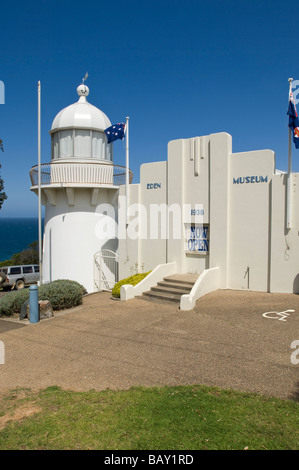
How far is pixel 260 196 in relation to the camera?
43.0 feet

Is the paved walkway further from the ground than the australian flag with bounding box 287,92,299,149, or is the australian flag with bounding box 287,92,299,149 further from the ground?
the australian flag with bounding box 287,92,299,149

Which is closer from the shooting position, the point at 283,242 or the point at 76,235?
the point at 283,242

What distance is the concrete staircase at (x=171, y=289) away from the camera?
42.2ft

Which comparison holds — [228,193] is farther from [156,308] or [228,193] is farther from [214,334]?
[214,334]

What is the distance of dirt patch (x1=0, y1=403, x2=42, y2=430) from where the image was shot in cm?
504

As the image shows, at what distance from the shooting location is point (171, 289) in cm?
1344

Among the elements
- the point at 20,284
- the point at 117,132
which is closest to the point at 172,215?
the point at 117,132

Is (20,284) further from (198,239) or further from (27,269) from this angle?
(198,239)

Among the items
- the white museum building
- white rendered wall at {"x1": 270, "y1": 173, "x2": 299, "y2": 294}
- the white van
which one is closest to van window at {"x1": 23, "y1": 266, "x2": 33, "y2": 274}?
the white van

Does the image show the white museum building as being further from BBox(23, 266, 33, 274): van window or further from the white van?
BBox(23, 266, 33, 274): van window

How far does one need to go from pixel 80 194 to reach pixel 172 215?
19.1ft

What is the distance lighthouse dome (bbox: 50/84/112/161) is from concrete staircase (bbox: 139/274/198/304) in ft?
26.8
